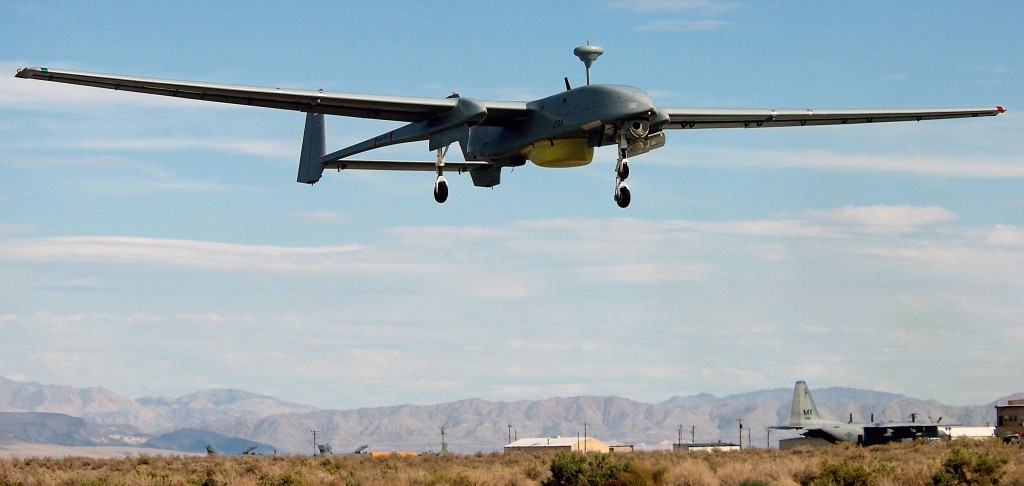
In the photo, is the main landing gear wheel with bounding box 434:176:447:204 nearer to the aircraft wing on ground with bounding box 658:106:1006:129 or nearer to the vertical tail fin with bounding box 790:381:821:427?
the aircraft wing on ground with bounding box 658:106:1006:129

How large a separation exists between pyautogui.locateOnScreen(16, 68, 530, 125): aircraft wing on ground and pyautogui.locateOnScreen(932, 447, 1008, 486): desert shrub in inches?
696

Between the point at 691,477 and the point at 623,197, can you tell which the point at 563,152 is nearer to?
the point at 623,197

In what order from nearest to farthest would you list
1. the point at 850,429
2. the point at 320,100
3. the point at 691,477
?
the point at 320,100 → the point at 691,477 → the point at 850,429

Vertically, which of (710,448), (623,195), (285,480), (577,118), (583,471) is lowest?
(285,480)

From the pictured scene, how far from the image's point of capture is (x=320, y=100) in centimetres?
3847

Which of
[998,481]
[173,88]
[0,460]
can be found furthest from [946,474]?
[0,460]

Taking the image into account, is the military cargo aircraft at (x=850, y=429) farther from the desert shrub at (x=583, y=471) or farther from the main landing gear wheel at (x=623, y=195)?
the main landing gear wheel at (x=623, y=195)

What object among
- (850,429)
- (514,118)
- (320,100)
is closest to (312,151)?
(320,100)

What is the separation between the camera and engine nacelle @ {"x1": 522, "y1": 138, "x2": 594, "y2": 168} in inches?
1517

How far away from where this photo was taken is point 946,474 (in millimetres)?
42156

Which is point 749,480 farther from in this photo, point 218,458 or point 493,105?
point 218,458

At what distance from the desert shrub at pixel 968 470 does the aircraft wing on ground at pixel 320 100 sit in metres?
17.7

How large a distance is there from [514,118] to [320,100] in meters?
5.79

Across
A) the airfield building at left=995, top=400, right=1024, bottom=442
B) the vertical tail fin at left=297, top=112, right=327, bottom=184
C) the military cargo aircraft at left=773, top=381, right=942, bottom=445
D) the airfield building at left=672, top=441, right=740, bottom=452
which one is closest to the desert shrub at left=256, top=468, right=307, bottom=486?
the vertical tail fin at left=297, top=112, right=327, bottom=184
